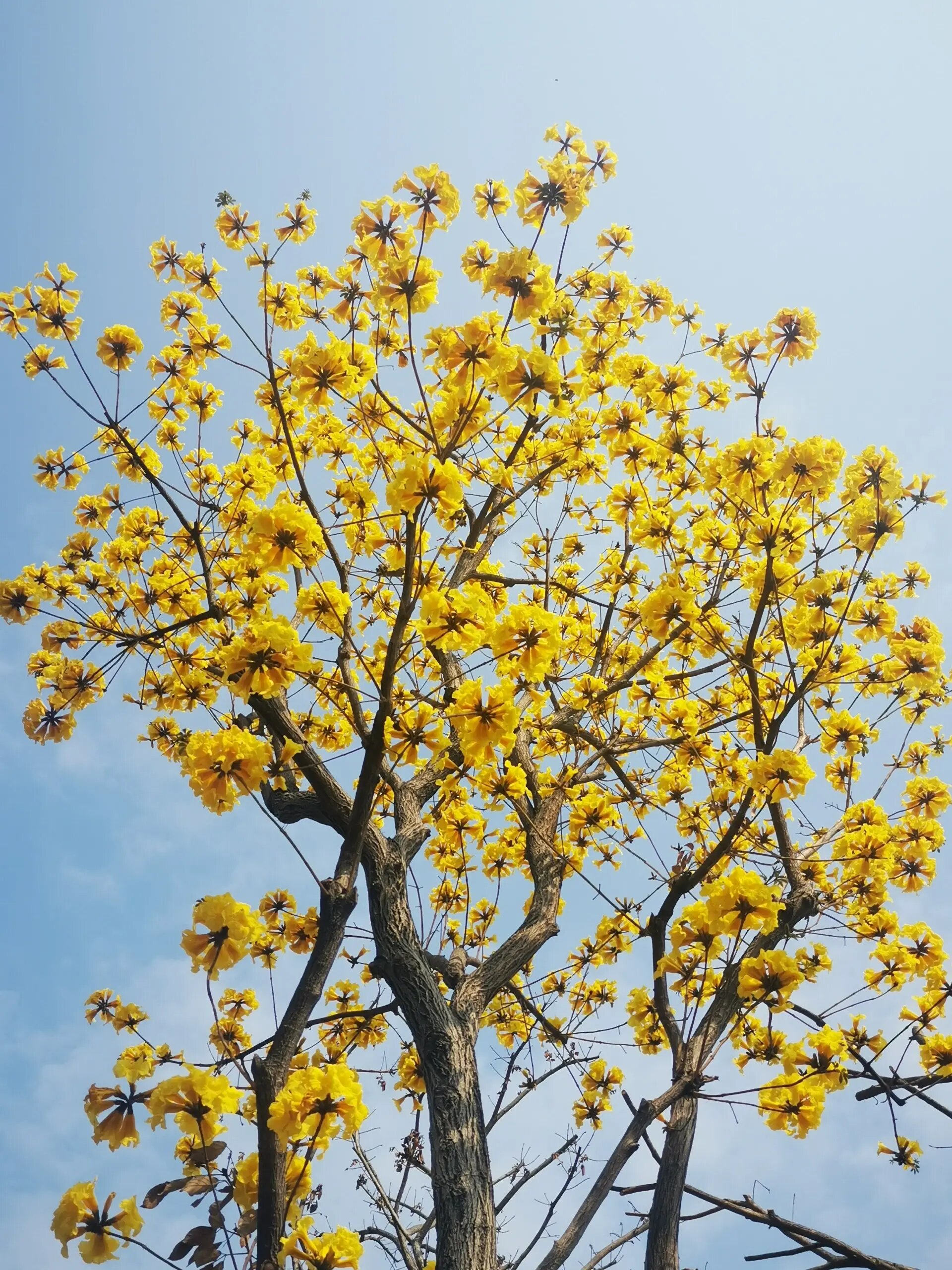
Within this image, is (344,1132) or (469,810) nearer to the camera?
(344,1132)

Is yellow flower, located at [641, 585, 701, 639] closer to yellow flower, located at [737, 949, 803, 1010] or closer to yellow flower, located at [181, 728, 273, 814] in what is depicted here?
yellow flower, located at [737, 949, 803, 1010]

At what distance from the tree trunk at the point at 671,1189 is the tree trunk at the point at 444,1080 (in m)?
0.80

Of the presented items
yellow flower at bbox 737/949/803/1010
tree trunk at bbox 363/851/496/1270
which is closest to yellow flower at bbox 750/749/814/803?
yellow flower at bbox 737/949/803/1010

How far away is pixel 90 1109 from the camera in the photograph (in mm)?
2578

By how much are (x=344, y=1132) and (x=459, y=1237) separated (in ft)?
3.42

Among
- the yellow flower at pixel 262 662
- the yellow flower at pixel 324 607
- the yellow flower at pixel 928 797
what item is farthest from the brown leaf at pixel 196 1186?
the yellow flower at pixel 928 797

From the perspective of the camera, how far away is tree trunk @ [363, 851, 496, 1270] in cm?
331

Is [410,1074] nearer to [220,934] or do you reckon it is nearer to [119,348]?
[220,934]

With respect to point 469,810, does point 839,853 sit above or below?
below

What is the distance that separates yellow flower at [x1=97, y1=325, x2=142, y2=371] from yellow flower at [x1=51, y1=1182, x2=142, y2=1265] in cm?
413

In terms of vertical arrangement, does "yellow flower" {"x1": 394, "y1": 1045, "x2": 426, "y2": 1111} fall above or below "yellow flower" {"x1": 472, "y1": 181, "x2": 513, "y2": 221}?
below

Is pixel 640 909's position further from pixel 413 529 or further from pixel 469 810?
pixel 413 529

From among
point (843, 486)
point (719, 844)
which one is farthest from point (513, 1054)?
point (843, 486)

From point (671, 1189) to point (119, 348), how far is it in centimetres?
532
